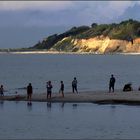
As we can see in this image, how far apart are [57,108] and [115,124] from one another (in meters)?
8.29

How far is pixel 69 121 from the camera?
30.5 meters

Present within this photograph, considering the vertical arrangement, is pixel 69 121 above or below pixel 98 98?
below

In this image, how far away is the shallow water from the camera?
85.7 feet

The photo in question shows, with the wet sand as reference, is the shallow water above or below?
below

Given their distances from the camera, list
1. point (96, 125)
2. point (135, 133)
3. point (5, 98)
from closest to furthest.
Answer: point (135, 133), point (96, 125), point (5, 98)

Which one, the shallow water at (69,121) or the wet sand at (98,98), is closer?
the shallow water at (69,121)

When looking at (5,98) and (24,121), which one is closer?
(24,121)

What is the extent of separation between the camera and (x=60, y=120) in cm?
3091

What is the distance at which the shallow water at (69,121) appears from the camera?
2611 centimetres

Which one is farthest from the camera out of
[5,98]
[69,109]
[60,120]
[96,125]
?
[5,98]

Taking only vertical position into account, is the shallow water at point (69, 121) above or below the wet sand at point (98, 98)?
below

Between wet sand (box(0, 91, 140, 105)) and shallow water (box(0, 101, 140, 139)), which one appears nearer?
shallow water (box(0, 101, 140, 139))

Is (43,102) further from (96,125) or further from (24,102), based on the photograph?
(96,125)

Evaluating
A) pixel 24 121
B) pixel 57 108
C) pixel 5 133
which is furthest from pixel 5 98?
pixel 5 133
